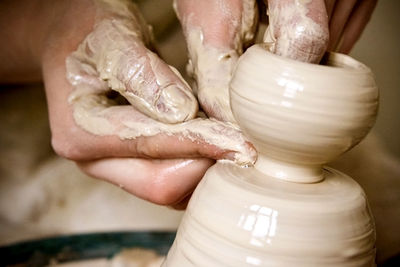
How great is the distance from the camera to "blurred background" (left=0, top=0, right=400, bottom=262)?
206 cm

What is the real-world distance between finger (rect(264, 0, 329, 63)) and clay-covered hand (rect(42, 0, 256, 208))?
0.19 metres

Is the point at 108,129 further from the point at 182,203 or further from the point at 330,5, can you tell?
the point at 330,5

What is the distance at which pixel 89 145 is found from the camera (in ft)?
4.14

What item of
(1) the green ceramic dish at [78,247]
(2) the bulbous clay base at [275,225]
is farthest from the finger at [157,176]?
(1) the green ceramic dish at [78,247]

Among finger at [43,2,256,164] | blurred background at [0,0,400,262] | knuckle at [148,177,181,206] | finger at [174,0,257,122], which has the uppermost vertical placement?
finger at [174,0,257,122]

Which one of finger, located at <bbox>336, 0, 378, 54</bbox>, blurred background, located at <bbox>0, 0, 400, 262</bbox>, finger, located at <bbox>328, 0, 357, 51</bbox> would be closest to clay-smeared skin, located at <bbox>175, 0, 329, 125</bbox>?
finger, located at <bbox>328, 0, 357, 51</bbox>

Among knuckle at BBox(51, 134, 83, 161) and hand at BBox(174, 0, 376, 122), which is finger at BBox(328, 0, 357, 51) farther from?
knuckle at BBox(51, 134, 83, 161)

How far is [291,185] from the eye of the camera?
0.87 metres

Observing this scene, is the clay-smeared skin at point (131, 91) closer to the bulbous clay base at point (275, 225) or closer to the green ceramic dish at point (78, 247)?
the bulbous clay base at point (275, 225)

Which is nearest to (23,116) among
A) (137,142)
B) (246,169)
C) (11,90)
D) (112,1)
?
(11,90)

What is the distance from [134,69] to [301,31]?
396 millimetres

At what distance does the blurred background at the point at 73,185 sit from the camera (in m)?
2.06

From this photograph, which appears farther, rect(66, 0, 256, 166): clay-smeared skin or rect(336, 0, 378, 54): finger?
rect(336, 0, 378, 54): finger

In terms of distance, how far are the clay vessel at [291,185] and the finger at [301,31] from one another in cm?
6
